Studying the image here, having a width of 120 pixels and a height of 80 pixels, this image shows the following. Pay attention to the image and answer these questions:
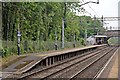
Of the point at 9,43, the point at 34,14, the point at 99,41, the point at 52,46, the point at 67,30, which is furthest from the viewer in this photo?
the point at 99,41

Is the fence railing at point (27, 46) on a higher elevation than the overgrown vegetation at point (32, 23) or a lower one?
lower

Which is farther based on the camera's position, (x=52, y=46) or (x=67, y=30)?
(x=67, y=30)

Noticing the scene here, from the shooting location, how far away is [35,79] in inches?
603

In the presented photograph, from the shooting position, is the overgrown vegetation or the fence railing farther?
the overgrown vegetation

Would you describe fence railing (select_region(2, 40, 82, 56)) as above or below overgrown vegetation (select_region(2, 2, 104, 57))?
below

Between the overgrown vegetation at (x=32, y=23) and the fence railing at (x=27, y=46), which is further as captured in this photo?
the overgrown vegetation at (x=32, y=23)

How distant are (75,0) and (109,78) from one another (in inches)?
1647

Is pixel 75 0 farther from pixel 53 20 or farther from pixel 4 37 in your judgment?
pixel 4 37

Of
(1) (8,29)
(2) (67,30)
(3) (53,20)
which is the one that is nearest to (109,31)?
(2) (67,30)

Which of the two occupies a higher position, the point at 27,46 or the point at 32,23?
the point at 32,23

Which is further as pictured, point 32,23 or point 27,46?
point 32,23

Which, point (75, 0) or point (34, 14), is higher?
point (75, 0)

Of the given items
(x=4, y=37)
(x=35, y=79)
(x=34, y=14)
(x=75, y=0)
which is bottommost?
(x=35, y=79)

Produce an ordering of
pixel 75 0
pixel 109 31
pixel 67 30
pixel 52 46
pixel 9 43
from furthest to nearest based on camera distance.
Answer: pixel 109 31
pixel 67 30
pixel 75 0
pixel 52 46
pixel 9 43
